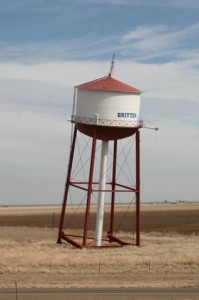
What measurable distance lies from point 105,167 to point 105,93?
5.69 m

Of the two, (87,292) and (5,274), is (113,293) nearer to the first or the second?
(87,292)

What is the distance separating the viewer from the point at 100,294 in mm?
29750

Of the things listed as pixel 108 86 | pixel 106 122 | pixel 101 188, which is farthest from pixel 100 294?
pixel 108 86

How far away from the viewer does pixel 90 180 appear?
50.1m

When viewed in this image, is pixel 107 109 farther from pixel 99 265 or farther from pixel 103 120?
pixel 99 265

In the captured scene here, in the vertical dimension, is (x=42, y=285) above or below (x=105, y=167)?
below

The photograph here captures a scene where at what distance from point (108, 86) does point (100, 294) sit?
24.8m

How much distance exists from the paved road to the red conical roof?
23006mm

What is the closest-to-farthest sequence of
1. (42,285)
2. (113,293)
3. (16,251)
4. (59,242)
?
(113,293) → (42,285) → (16,251) → (59,242)

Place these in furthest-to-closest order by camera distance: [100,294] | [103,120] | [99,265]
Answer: [103,120] → [99,265] → [100,294]

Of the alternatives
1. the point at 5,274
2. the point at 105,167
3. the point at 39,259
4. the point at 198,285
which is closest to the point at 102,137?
the point at 105,167

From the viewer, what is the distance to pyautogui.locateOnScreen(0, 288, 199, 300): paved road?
28.8 metres

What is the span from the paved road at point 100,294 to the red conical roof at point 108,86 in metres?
23.0

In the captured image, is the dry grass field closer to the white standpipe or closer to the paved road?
the paved road
